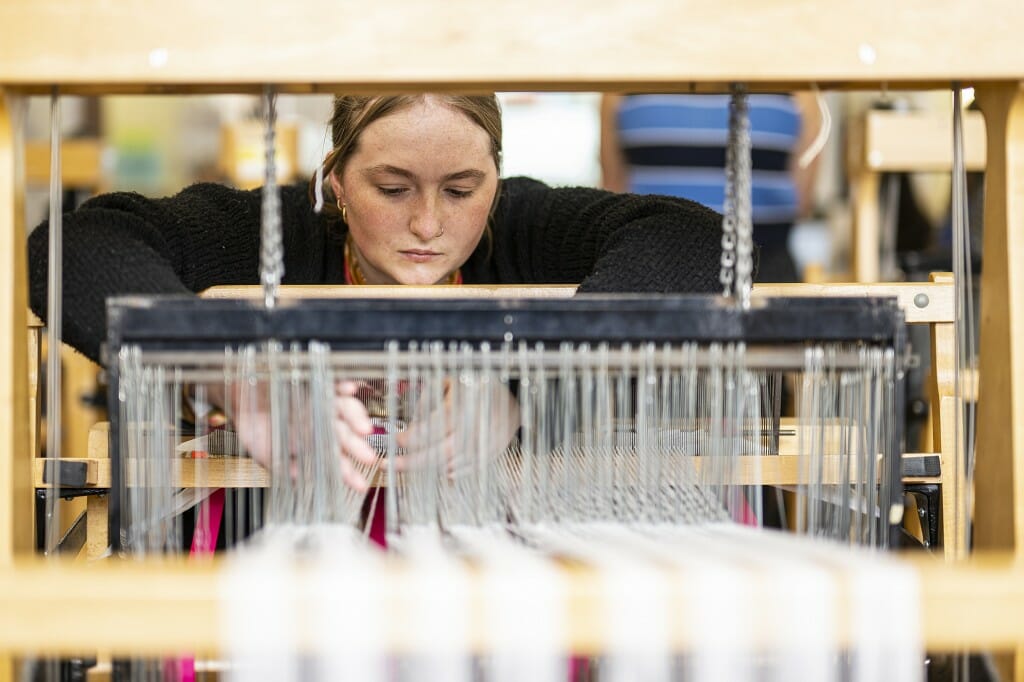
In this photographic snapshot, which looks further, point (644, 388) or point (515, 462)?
point (515, 462)

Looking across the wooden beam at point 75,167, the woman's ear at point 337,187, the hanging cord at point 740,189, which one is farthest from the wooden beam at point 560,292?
the wooden beam at point 75,167

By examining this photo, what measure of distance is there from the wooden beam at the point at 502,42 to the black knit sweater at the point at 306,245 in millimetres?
285

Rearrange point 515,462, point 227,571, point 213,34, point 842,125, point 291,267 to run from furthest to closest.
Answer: point 842,125 < point 291,267 < point 515,462 < point 213,34 < point 227,571

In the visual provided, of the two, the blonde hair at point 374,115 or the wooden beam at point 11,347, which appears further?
the blonde hair at point 374,115

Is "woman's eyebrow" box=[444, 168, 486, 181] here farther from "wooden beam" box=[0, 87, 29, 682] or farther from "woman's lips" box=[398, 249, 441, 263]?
"wooden beam" box=[0, 87, 29, 682]

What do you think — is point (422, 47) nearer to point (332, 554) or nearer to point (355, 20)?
point (355, 20)

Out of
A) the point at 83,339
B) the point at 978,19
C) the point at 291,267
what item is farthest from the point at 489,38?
the point at 291,267

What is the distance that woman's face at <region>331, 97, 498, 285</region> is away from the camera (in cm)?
135

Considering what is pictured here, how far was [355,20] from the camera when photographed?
0.74 meters

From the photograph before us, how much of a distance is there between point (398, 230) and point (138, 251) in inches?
18.1

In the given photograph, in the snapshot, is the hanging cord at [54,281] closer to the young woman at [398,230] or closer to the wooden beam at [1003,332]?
the young woman at [398,230]

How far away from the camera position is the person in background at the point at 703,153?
240 centimetres

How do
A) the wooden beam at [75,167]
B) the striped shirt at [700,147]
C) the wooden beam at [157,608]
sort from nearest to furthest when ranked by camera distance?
1. the wooden beam at [157,608]
2. the striped shirt at [700,147]
3. the wooden beam at [75,167]

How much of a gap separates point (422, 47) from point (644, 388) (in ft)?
0.94
